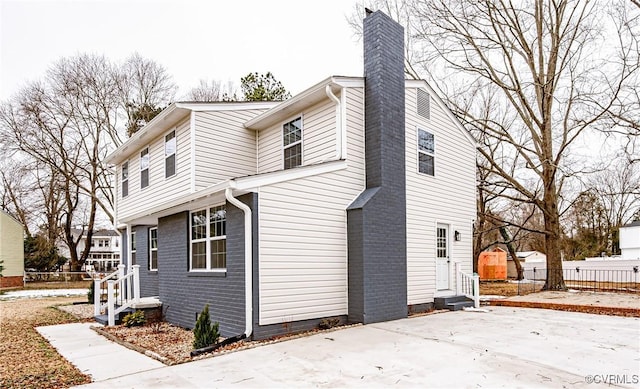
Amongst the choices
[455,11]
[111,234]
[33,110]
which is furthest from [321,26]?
[111,234]

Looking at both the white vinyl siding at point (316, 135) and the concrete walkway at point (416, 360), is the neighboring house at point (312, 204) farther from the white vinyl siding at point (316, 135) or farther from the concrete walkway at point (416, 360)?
the concrete walkway at point (416, 360)

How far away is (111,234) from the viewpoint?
2345 inches

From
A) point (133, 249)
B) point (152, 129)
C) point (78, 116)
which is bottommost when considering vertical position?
point (133, 249)

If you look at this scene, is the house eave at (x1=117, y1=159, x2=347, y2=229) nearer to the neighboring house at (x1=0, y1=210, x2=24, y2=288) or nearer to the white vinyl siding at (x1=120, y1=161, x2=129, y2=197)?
the white vinyl siding at (x1=120, y1=161, x2=129, y2=197)

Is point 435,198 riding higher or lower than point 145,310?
higher

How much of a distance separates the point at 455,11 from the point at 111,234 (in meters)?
57.6

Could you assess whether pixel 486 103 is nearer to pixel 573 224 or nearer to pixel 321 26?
pixel 321 26

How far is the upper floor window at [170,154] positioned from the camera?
1108 cm

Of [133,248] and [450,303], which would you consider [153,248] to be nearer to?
[133,248]

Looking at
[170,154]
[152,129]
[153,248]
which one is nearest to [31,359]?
[153,248]

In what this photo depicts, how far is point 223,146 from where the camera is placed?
35.1 ft

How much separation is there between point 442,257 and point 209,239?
21.0 ft

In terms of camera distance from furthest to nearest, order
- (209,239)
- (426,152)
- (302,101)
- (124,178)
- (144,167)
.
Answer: (124,178) < (144,167) < (426,152) < (302,101) < (209,239)

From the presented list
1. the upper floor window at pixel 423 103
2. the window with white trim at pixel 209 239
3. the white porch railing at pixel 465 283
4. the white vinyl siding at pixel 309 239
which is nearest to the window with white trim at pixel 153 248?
the window with white trim at pixel 209 239
